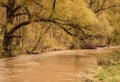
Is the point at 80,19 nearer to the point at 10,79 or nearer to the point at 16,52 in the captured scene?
the point at 16,52

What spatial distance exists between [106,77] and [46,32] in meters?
18.6

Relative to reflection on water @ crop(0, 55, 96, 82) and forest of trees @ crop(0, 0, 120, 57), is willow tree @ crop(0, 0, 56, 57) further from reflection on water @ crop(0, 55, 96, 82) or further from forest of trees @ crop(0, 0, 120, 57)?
reflection on water @ crop(0, 55, 96, 82)

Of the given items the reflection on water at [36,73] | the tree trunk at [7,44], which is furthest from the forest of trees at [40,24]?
the reflection on water at [36,73]

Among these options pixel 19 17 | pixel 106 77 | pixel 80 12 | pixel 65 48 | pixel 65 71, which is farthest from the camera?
pixel 65 48

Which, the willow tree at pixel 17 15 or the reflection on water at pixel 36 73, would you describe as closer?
the reflection on water at pixel 36 73

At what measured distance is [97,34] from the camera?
30594 millimetres

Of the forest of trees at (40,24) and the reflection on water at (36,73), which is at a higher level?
the forest of trees at (40,24)

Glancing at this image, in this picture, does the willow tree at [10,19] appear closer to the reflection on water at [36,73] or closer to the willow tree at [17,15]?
the willow tree at [17,15]

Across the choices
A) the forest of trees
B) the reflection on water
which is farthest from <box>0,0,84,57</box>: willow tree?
the reflection on water

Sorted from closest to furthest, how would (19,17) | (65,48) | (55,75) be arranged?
(55,75) < (19,17) < (65,48)

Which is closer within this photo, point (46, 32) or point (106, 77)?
point (106, 77)

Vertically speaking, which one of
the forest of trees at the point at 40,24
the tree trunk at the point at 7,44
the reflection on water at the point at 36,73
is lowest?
the reflection on water at the point at 36,73

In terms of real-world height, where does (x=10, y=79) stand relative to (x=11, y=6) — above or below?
below

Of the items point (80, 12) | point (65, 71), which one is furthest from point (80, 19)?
point (65, 71)
